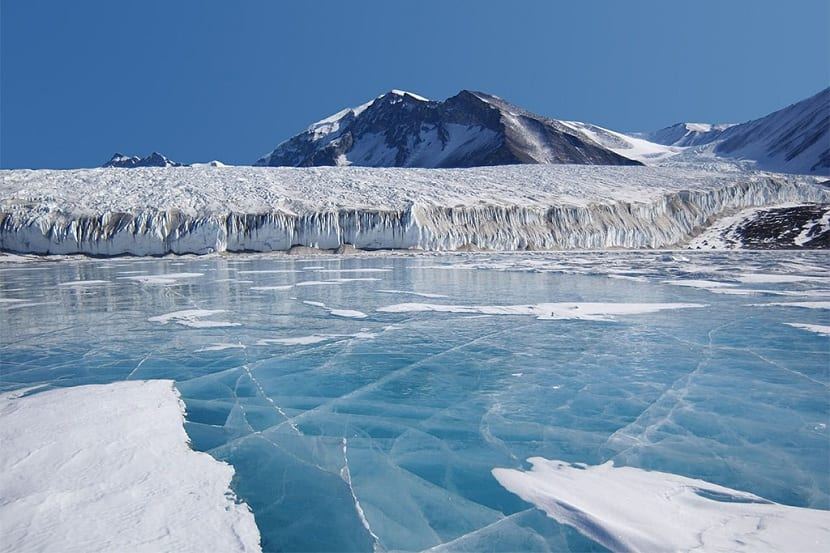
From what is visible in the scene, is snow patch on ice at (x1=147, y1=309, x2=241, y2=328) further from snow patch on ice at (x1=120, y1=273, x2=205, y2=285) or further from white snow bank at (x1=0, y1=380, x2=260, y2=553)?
snow patch on ice at (x1=120, y1=273, x2=205, y2=285)

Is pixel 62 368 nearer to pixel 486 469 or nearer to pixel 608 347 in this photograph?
pixel 486 469

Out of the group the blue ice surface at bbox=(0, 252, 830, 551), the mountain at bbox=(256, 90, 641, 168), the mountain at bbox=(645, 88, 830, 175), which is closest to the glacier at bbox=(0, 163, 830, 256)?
the blue ice surface at bbox=(0, 252, 830, 551)

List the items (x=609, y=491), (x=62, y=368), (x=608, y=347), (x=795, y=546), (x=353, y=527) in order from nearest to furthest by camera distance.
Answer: (x=795, y=546)
(x=353, y=527)
(x=609, y=491)
(x=62, y=368)
(x=608, y=347)

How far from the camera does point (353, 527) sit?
3.16 meters

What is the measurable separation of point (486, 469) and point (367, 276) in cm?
1490

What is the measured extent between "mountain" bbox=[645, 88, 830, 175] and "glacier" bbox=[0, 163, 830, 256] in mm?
42735

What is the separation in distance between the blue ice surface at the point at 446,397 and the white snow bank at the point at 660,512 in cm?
14

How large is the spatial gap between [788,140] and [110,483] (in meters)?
111

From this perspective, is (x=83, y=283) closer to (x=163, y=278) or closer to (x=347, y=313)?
(x=163, y=278)

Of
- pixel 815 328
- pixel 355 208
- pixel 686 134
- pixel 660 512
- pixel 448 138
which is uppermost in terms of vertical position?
pixel 686 134

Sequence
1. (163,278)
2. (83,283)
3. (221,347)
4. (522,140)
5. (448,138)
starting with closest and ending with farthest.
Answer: (221,347)
(83,283)
(163,278)
(522,140)
(448,138)

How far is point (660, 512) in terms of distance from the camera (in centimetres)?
316

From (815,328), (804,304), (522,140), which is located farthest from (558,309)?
(522,140)

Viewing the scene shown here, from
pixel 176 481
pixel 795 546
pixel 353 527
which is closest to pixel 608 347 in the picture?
pixel 795 546
